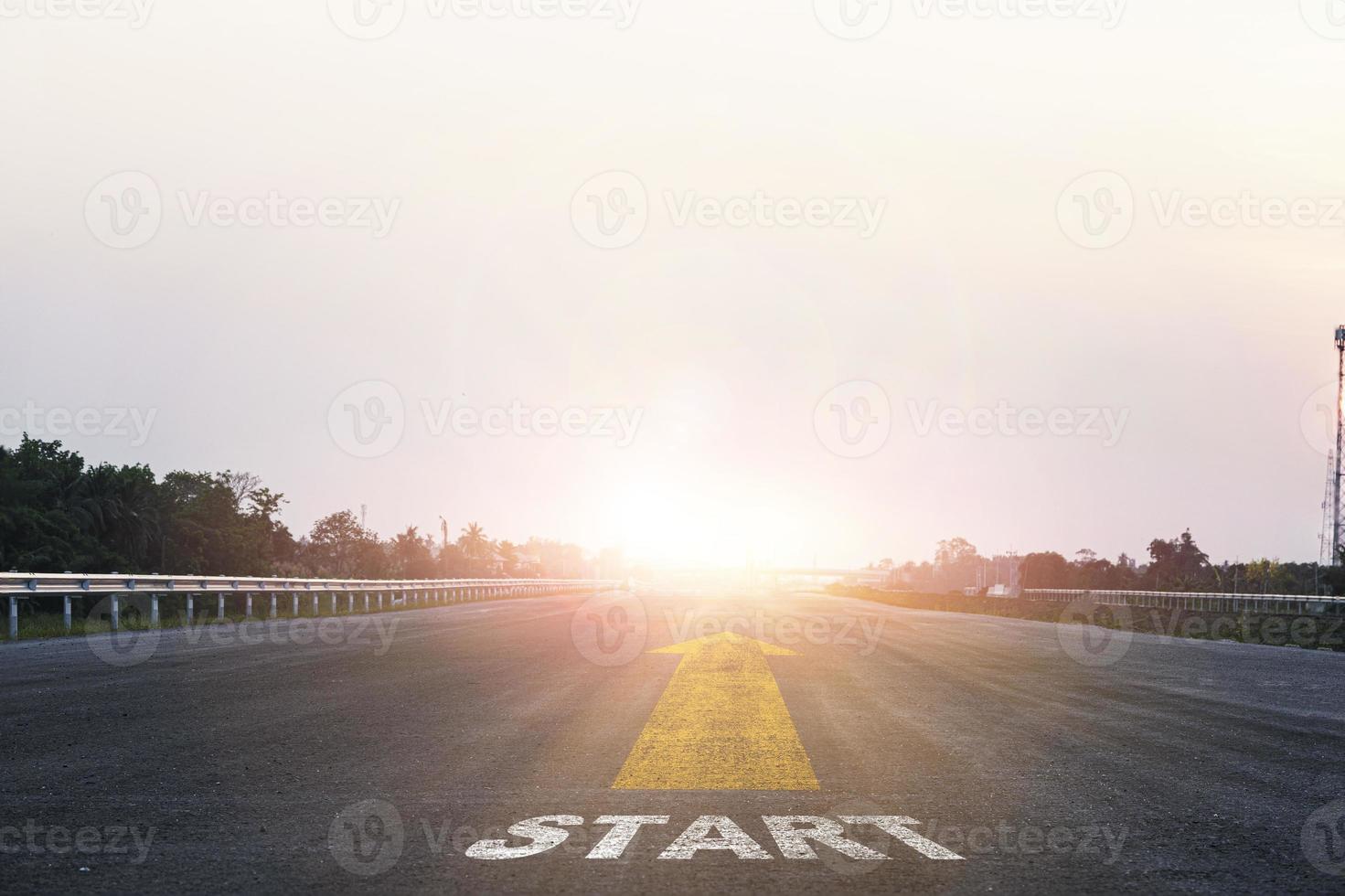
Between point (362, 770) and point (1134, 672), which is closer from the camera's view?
point (362, 770)

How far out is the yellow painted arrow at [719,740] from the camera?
A: 7.89 m

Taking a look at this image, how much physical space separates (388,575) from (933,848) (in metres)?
92.4

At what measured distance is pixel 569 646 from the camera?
20.2m

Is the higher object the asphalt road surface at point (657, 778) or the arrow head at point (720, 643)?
the asphalt road surface at point (657, 778)

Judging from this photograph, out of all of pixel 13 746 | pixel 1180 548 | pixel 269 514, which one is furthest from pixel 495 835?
pixel 1180 548

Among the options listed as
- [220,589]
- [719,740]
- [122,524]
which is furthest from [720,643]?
[122,524]

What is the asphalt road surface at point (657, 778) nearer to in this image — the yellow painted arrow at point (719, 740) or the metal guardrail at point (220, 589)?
the yellow painted arrow at point (719, 740)

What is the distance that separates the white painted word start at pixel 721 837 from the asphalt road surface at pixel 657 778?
0.08ft

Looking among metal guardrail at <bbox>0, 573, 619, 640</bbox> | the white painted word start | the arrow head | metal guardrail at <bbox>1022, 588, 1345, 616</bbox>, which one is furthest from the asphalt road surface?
metal guardrail at <bbox>1022, 588, 1345, 616</bbox>

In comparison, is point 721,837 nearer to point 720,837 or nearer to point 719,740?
point 720,837

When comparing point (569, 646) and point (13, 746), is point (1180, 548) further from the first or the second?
point (13, 746)

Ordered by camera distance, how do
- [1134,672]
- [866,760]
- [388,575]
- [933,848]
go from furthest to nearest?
[388,575] < [1134,672] < [866,760] < [933,848]

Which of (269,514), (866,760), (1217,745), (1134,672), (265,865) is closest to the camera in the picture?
(265,865)

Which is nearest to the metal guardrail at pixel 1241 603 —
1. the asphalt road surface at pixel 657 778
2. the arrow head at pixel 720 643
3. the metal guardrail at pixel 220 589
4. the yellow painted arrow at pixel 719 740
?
the arrow head at pixel 720 643
